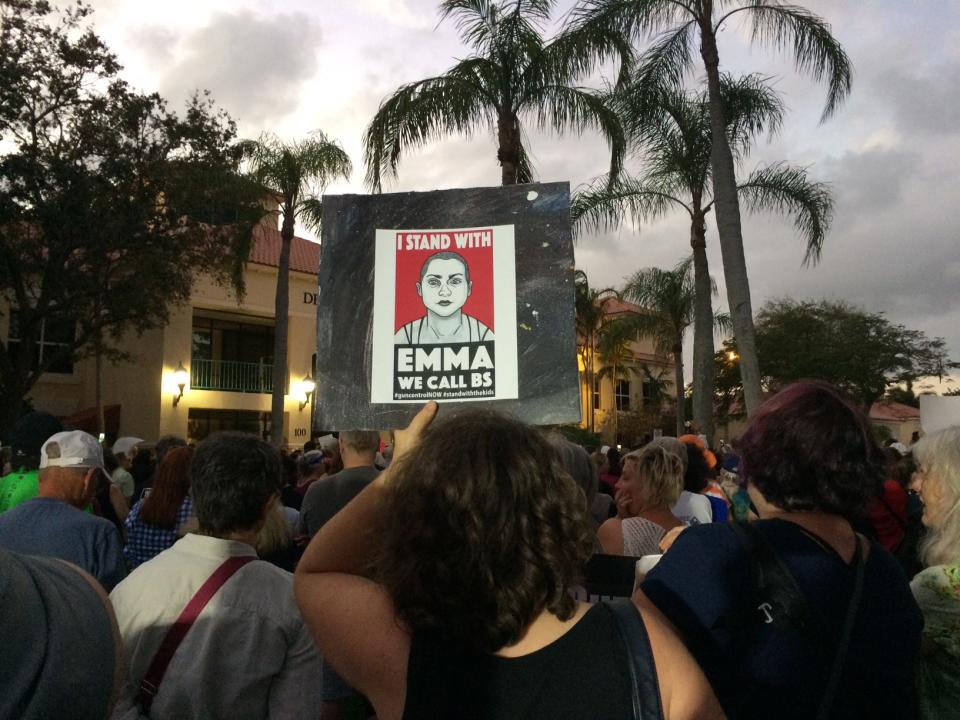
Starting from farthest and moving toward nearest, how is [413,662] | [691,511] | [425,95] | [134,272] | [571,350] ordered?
[134,272]
[425,95]
[691,511]
[571,350]
[413,662]

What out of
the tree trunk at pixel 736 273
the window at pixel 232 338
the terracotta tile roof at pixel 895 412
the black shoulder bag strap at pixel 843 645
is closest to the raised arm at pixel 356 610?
the black shoulder bag strap at pixel 843 645

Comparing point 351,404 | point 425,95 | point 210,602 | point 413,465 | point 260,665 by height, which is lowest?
point 260,665

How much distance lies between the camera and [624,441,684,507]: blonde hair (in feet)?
13.2

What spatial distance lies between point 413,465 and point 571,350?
117 cm

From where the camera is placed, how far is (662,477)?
13.2 ft

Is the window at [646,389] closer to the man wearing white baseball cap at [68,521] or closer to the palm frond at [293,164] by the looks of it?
the palm frond at [293,164]

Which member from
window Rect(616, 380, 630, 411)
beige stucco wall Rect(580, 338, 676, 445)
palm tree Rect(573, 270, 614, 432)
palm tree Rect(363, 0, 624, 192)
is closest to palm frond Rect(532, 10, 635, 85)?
palm tree Rect(363, 0, 624, 192)

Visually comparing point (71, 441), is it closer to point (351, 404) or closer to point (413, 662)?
point (351, 404)

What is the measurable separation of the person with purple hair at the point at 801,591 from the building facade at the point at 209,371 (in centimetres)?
2376

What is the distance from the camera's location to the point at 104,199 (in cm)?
1791

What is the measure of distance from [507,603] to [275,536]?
2.36 metres

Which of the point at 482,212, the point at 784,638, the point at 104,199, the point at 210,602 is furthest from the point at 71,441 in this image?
the point at 104,199

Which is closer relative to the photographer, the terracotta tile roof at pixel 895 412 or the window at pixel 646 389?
the window at pixel 646 389

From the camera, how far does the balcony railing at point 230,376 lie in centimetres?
2784
